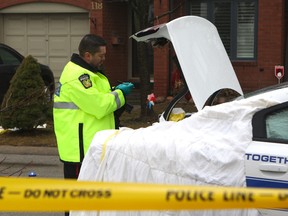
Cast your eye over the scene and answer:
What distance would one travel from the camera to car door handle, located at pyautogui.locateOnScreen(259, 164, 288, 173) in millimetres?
3564

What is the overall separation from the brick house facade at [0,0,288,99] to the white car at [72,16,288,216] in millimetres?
8986

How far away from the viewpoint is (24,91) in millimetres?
10391

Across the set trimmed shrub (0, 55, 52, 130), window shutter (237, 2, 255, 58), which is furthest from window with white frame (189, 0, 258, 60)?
trimmed shrub (0, 55, 52, 130)

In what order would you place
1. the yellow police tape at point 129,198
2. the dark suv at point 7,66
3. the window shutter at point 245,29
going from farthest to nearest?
the window shutter at point 245,29 < the dark suv at point 7,66 < the yellow police tape at point 129,198

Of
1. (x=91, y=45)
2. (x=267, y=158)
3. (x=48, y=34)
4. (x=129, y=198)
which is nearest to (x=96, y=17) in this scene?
(x=48, y=34)

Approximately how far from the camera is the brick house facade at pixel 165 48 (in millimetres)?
14328

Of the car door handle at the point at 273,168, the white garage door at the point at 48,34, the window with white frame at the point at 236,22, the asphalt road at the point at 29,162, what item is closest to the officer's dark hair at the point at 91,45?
the car door handle at the point at 273,168

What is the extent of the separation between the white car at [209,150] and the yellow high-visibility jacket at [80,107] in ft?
0.99

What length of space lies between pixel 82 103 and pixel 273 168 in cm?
170

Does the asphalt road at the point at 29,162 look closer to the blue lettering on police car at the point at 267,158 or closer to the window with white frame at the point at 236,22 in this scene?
the blue lettering on police car at the point at 267,158

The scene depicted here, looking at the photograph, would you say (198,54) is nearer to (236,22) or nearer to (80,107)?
(80,107)

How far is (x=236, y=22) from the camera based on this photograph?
1500 centimetres

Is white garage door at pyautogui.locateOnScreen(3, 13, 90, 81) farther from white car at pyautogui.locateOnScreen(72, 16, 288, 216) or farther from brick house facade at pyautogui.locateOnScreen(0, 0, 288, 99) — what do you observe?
white car at pyautogui.locateOnScreen(72, 16, 288, 216)

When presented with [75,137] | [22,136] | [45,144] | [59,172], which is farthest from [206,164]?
[22,136]
